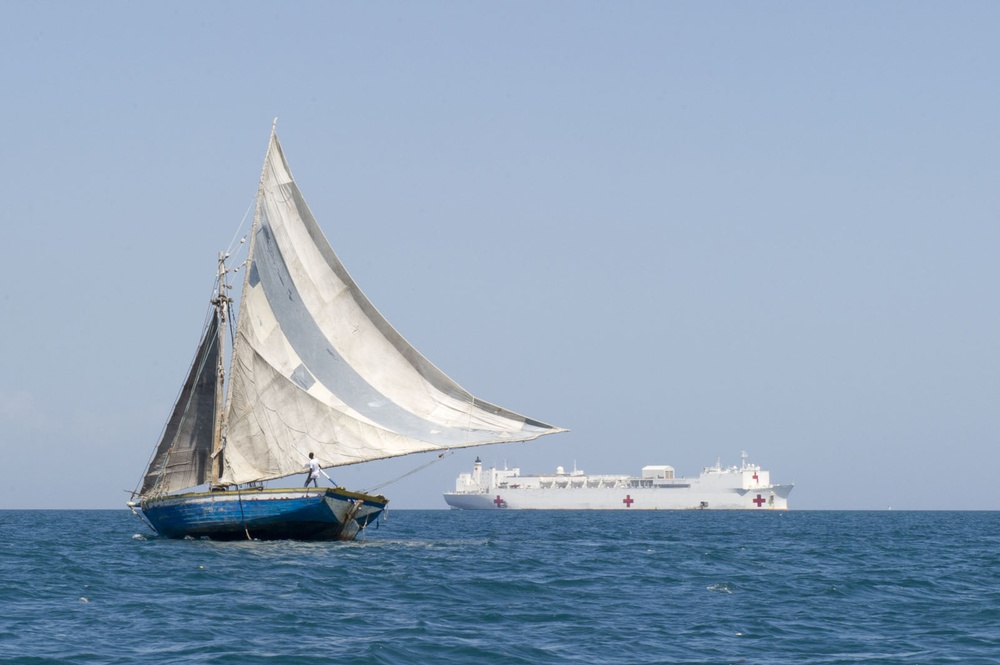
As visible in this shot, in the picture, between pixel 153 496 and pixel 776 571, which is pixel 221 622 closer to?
pixel 776 571

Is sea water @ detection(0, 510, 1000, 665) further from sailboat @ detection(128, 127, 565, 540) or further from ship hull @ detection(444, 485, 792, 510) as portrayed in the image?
ship hull @ detection(444, 485, 792, 510)

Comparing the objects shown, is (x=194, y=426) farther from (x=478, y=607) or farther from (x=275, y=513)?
(x=478, y=607)

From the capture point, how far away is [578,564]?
113 ft

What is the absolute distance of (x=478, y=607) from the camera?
23.6 m

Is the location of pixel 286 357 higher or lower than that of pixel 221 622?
higher

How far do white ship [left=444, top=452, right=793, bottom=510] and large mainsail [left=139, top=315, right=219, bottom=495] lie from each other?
105627 millimetres

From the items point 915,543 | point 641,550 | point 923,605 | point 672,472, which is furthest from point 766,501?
point 923,605

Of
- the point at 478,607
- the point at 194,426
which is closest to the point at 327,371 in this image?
the point at 194,426

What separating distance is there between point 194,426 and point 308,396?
6.50 m

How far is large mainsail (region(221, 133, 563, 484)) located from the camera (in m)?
38.4

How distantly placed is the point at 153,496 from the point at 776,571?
22.6 m

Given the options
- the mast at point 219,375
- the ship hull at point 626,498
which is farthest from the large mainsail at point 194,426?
the ship hull at point 626,498

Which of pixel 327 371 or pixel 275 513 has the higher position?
pixel 327 371

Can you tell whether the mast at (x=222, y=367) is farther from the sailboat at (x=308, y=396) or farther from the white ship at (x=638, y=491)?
the white ship at (x=638, y=491)
